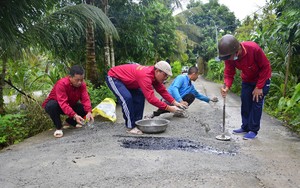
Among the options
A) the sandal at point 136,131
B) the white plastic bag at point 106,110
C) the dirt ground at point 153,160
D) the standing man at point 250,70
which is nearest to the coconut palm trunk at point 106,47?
the white plastic bag at point 106,110

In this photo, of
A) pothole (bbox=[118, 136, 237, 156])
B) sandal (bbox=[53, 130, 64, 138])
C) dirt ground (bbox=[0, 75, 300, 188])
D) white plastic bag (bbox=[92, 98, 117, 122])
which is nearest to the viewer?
dirt ground (bbox=[0, 75, 300, 188])

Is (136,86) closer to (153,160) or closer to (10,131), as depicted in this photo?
(153,160)

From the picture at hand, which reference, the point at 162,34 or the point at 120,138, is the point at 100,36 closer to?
the point at 120,138

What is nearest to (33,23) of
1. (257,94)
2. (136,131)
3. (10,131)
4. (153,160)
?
(10,131)

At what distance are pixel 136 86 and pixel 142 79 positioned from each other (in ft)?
1.36

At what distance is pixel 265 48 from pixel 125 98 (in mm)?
5832

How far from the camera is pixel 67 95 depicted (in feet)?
14.5

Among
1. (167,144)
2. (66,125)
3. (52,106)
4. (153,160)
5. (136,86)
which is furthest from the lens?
(66,125)

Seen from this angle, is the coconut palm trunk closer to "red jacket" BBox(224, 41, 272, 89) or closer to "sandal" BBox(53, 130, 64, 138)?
"sandal" BBox(53, 130, 64, 138)

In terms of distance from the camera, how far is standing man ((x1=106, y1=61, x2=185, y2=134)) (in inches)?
164

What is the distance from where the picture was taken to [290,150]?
3635 mm

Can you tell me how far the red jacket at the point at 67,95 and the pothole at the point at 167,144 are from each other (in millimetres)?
866

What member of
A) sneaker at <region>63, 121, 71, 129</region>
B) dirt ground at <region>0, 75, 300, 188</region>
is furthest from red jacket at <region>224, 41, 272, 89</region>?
sneaker at <region>63, 121, 71, 129</region>

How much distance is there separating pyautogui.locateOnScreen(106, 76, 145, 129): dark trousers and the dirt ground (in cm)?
27
